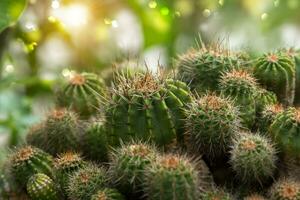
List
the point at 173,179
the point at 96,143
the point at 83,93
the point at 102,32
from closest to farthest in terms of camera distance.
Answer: the point at 173,179 < the point at 96,143 < the point at 83,93 < the point at 102,32

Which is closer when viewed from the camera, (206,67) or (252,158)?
(252,158)

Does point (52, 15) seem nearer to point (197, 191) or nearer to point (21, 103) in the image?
point (21, 103)

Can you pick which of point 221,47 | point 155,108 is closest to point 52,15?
point 221,47

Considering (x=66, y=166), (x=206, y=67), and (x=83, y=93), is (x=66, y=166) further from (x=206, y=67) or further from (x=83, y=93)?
(x=206, y=67)

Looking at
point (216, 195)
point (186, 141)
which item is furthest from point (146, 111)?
point (216, 195)

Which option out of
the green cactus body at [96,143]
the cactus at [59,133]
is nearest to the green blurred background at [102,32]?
the cactus at [59,133]

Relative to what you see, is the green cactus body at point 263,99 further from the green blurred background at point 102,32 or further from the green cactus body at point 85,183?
the green blurred background at point 102,32

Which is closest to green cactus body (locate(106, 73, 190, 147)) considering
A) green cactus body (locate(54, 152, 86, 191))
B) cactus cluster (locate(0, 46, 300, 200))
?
cactus cluster (locate(0, 46, 300, 200))
